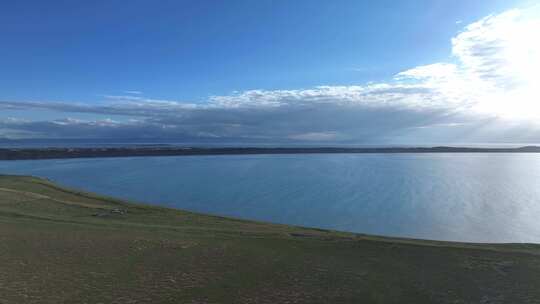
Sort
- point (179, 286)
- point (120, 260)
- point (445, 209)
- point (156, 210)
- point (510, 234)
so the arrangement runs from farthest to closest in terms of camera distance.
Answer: point (445, 209) → point (156, 210) → point (510, 234) → point (120, 260) → point (179, 286)

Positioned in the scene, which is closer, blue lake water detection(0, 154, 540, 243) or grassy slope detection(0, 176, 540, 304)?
grassy slope detection(0, 176, 540, 304)

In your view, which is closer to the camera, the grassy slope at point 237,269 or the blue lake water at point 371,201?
the grassy slope at point 237,269

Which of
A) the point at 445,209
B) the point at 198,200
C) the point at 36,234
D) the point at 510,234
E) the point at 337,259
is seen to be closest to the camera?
the point at 337,259

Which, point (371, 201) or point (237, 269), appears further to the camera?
→ point (371, 201)

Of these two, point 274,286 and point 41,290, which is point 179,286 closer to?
point 274,286

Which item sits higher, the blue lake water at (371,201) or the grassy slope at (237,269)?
the grassy slope at (237,269)

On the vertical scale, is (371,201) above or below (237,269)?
below

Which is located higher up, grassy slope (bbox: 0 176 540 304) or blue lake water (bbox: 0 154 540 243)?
grassy slope (bbox: 0 176 540 304)

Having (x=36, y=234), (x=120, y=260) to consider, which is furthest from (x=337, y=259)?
(x=36, y=234)
